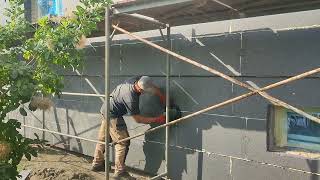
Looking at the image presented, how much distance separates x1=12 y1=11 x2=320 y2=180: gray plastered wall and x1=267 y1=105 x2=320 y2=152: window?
0.13 m

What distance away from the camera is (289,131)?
17.6ft

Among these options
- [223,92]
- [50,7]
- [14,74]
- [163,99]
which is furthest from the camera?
[50,7]

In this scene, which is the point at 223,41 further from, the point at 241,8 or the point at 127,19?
the point at 127,19

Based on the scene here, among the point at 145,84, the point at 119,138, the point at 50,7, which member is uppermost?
the point at 50,7

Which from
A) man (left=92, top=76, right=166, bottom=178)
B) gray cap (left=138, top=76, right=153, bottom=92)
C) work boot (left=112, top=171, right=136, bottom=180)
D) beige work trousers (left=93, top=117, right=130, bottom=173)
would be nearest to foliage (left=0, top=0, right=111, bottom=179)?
gray cap (left=138, top=76, right=153, bottom=92)

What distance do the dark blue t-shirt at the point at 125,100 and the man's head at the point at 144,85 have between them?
12cm

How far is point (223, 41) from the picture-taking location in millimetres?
5770

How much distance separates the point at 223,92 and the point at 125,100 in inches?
63.8

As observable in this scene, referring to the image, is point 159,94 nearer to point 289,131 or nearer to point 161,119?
point 161,119

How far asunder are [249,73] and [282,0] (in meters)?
1.21

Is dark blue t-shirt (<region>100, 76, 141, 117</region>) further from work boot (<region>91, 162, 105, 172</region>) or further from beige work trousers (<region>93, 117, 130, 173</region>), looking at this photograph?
work boot (<region>91, 162, 105, 172</region>)

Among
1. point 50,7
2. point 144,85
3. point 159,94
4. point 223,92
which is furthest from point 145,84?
point 50,7

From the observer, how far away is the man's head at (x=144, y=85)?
20.4 ft

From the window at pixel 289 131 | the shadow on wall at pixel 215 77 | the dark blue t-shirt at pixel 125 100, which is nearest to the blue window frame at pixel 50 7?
the shadow on wall at pixel 215 77
